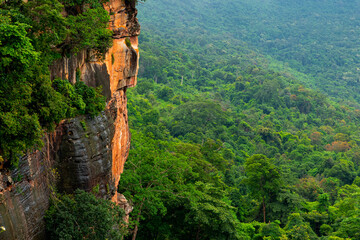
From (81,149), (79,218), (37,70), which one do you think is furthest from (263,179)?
(37,70)

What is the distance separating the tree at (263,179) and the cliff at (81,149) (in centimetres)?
1626

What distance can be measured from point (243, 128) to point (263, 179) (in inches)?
1095

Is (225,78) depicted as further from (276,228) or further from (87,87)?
(87,87)

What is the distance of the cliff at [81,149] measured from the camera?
8680 mm

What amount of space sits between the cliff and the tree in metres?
16.3

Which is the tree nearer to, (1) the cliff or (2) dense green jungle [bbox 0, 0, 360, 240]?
(2) dense green jungle [bbox 0, 0, 360, 240]

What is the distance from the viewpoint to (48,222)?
9.77 meters

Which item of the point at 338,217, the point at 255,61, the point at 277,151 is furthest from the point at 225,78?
the point at 338,217

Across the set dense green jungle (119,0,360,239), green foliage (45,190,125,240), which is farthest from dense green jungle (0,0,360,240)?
dense green jungle (119,0,360,239)

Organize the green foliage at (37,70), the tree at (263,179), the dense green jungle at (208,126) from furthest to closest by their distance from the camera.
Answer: the tree at (263,179) < the dense green jungle at (208,126) < the green foliage at (37,70)

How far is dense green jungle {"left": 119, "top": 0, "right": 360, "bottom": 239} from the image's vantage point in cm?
1988

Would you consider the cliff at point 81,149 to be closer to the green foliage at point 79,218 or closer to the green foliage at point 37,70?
the green foliage at point 79,218

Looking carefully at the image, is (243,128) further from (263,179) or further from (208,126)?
(263,179)

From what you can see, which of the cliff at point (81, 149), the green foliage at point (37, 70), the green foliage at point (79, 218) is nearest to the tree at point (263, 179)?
the cliff at point (81, 149)
